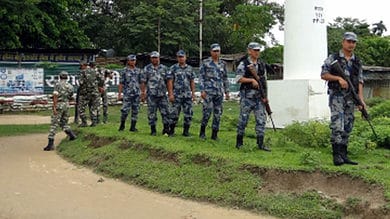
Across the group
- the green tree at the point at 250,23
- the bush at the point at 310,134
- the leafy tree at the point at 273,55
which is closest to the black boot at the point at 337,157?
the bush at the point at 310,134

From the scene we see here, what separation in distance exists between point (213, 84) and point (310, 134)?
70.9 inches

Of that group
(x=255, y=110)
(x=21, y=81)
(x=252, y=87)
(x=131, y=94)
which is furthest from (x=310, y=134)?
(x=21, y=81)

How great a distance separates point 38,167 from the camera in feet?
28.5

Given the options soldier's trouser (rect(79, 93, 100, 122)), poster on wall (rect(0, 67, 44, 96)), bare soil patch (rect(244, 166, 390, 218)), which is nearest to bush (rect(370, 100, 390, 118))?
bare soil patch (rect(244, 166, 390, 218))

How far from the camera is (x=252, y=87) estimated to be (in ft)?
25.2

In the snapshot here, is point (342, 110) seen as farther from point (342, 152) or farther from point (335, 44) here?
point (335, 44)

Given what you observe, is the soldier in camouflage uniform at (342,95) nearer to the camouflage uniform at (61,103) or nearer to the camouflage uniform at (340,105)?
the camouflage uniform at (340,105)

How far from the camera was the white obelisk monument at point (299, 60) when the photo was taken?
10860 millimetres

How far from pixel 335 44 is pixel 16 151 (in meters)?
27.6

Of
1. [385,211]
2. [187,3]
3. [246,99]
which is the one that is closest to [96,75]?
[246,99]

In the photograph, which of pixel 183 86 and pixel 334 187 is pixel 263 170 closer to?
pixel 334 187

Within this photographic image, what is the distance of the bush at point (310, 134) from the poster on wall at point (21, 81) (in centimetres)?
1446

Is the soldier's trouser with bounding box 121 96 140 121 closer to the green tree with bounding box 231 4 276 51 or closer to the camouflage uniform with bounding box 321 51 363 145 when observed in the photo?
the camouflage uniform with bounding box 321 51 363 145

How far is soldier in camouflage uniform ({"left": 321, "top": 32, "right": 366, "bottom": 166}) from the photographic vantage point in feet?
21.5
